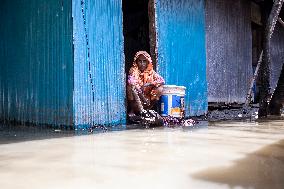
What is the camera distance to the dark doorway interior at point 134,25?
8.65 meters

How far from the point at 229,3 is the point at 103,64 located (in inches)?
279

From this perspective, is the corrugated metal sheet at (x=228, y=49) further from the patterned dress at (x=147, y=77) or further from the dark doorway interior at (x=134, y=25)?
the patterned dress at (x=147, y=77)

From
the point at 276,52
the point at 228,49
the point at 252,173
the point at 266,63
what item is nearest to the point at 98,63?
the point at 252,173

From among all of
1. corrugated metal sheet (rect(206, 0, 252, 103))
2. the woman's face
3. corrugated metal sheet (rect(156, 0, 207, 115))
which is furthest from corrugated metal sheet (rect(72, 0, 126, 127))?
corrugated metal sheet (rect(206, 0, 252, 103))

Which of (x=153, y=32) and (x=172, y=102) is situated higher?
(x=153, y=32)

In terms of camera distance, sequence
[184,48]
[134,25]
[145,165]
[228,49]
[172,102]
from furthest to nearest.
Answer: [228,49]
[134,25]
[184,48]
[172,102]
[145,165]

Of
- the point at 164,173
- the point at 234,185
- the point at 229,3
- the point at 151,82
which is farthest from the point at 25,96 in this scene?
the point at 229,3

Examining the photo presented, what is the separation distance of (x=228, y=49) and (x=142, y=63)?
5388 mm

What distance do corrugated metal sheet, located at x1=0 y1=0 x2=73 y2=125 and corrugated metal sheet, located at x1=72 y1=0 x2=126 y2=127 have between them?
15cm

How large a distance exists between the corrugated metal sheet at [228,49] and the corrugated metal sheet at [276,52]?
2.76 meters

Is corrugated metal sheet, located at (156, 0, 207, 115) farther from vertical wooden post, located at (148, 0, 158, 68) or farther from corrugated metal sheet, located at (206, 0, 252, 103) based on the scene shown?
corrugated metal sheet, located at (206, 0, 252, 103)

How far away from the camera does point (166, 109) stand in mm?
6102

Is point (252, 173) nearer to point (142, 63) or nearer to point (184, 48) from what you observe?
point (142, 63)

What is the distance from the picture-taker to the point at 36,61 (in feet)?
19.9
